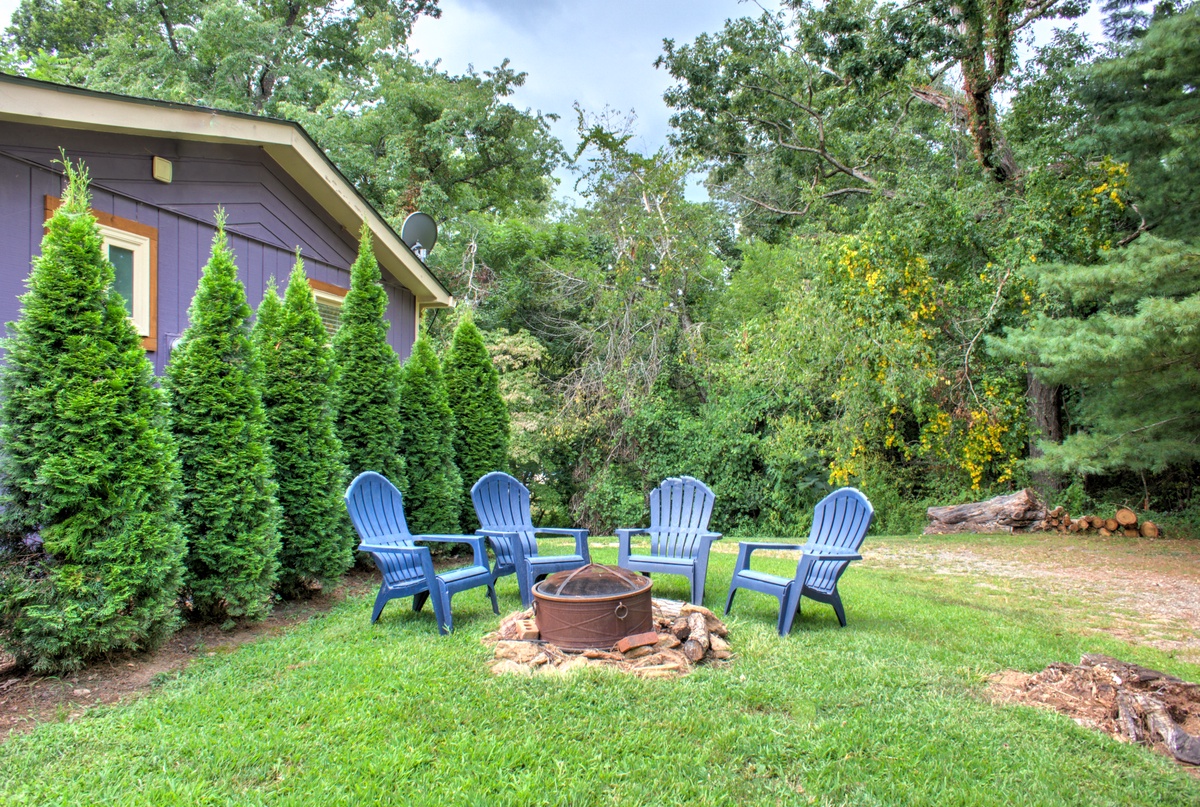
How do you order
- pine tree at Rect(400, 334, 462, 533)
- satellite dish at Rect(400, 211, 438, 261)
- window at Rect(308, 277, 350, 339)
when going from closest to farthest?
pine tree at Rect(400, 334, 462, 533) < window at Rect(308, 277, 350, 339) < satellite dish at Rect(400, 211, 438, 261)

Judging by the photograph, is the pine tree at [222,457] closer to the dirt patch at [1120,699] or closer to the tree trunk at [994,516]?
the dirt patch at [1120,699]

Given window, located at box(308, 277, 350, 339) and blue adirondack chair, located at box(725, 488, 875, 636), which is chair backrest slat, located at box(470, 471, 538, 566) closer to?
blue adirondack chair, located at box(725, 488, 875, 636)

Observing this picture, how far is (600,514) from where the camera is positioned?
13352 millimetres

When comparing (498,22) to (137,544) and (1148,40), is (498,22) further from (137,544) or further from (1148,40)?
(137,544)

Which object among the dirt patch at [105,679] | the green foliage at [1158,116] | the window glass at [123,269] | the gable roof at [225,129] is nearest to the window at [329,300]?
the gable roof at [225,129]

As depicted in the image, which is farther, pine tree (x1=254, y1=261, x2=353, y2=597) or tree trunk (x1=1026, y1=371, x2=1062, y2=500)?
tree trunk (x1=1026, y1=371, x2=1062, y2=500)

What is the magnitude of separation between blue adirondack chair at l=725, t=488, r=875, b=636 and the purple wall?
16.2 feet

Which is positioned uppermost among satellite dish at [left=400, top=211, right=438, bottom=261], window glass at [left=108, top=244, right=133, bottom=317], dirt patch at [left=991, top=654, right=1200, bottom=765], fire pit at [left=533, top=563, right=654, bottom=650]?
satellite dish at [left=400, top=211, right=438, bottom=261]

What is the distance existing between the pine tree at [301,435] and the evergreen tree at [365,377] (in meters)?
0.72

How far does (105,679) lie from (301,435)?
1.96 meters

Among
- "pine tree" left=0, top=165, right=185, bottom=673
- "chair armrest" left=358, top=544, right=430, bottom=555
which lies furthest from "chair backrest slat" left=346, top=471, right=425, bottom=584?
"pine tree" left=0, top=165, right=185, bottom=673

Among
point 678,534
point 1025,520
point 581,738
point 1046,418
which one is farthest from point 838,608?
point 1046,418

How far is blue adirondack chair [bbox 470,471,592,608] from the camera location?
4.95 m

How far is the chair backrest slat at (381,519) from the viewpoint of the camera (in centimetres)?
450
